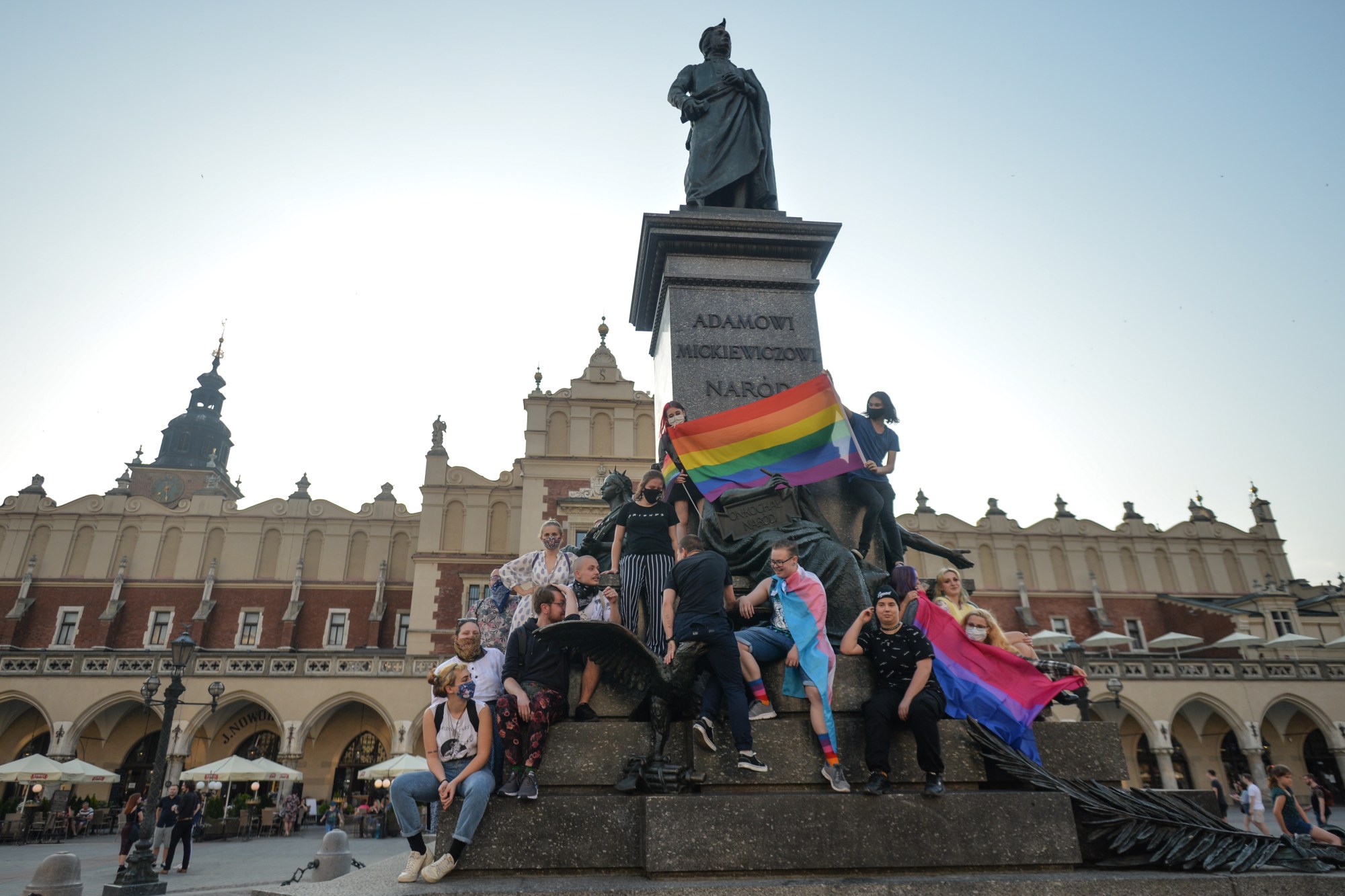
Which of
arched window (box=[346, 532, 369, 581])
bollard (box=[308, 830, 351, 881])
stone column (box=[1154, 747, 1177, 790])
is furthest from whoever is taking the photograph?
arched window (box=[346, 532, 369, 581])

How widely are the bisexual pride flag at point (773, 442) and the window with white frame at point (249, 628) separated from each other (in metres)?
30.6

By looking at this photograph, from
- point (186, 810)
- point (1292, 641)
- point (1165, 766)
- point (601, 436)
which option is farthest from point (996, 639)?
point (1292, 641)

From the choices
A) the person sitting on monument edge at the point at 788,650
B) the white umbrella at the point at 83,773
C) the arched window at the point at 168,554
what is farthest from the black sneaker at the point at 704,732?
the arched window at the point at 168,554

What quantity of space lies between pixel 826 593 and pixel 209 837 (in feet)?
64.4

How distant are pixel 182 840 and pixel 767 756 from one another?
1286 centimetres

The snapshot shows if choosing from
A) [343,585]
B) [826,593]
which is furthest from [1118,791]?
[343,585]

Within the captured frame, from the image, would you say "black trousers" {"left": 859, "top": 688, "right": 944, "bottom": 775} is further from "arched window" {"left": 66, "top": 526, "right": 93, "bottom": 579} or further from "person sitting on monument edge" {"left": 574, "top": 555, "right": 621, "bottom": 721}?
"arched window" {"left": 66, "top": 526, "right": 93, "bottom": 579}

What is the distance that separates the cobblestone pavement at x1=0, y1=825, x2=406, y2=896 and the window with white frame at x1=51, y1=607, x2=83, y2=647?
12.9 m

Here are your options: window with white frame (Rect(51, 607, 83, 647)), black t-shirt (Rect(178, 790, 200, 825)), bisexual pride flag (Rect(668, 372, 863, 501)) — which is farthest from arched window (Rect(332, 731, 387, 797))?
bisexual pride flag (Rect(668, 372, 863, 501))

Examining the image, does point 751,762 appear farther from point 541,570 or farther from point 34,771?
point 34,771

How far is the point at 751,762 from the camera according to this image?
3.63 m

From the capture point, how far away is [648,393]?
1299 inches

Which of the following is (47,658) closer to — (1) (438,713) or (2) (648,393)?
(2) (648,393)

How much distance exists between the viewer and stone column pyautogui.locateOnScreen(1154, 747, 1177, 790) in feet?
86.6
